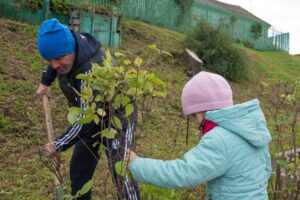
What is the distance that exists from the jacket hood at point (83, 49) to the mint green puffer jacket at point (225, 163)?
93 cm

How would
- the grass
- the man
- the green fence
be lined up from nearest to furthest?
the man < the grass < the green fence

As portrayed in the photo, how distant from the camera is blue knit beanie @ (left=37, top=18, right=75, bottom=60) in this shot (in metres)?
2.55

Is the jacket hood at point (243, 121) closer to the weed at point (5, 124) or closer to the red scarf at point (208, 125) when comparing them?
the red scarf at point (208, 125)

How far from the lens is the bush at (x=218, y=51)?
12492 millimetres

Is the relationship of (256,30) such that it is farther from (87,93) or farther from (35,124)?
(87,93)

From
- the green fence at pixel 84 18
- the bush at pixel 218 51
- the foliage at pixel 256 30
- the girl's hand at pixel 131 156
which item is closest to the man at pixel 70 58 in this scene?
the girl's hand at pixel 131 156

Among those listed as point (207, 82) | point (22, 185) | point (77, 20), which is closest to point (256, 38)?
point (77, 20)

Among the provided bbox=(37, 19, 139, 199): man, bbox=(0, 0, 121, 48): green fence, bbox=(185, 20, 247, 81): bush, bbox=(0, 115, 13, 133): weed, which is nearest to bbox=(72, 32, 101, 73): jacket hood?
bbox=(37, 19, 139, 199): man

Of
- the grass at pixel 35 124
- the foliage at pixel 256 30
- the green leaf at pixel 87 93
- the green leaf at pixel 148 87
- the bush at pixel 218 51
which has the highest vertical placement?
the foliage at pixel 256 30

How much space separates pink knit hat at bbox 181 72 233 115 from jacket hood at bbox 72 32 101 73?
837 mm

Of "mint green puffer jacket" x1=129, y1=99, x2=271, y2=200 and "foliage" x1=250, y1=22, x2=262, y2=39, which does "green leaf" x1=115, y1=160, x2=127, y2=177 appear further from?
"foliage" x1=250, y1=22, x2=262, y2=39

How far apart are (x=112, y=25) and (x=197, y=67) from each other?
228 centimetres

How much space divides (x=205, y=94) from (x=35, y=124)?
13.6 feet

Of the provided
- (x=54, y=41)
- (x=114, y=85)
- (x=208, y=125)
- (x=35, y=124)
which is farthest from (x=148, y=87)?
(x=35, y=124)
